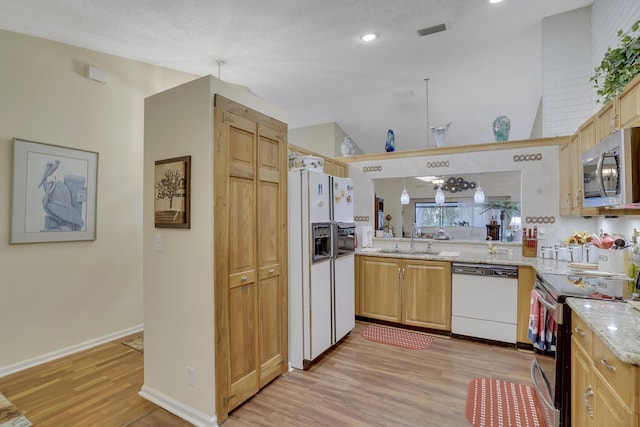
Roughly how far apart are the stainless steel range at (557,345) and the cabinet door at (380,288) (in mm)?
1655

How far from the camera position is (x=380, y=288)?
389 centimetres

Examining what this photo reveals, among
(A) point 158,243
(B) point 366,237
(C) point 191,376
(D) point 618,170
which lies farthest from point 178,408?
(D) point 618,170

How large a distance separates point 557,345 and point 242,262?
7.00 feet

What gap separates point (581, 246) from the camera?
9.75 feet

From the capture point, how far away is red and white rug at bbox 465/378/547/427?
210 cm

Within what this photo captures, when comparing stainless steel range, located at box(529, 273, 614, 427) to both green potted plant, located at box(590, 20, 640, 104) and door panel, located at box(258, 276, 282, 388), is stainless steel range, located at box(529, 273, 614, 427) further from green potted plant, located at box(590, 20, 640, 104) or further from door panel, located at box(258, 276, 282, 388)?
door panel, located at box(258, 276, 282, 388)

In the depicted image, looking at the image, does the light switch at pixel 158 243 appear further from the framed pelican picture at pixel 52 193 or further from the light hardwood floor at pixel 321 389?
→ the framed pelican picture at pixel 52 193

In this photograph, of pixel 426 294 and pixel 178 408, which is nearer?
pixel 178 408

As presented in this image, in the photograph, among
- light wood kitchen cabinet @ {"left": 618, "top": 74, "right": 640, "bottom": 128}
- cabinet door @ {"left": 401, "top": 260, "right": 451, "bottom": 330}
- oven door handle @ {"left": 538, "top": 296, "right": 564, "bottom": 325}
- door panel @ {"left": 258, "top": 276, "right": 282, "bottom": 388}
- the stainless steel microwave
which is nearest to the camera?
the stainless steel microwave

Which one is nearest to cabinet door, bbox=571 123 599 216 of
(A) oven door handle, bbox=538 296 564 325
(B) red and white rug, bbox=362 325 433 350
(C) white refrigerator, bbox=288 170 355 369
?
(A) oven door handle, bbox=538 296 564 325

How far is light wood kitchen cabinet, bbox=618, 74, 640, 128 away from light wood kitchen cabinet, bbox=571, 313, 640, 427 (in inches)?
48.2

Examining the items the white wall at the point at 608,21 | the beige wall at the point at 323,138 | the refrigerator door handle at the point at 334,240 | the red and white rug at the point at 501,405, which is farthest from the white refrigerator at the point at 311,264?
the beige wall at the point at 323,138

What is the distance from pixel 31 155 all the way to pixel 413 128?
5.81m

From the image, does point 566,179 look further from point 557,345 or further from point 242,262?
point 242,262
